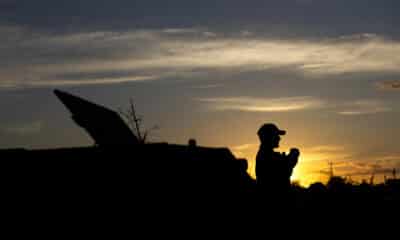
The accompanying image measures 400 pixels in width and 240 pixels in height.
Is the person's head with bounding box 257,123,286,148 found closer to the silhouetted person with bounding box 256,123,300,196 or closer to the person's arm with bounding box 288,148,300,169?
the silhouetted person with bounding box 256,123,300,196

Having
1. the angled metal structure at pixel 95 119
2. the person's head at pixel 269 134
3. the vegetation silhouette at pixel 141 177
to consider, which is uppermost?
the angled metal structure at pixel 95 119

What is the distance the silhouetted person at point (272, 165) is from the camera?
11016 millimetres

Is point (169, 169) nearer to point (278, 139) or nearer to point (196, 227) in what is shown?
point (196, 227)

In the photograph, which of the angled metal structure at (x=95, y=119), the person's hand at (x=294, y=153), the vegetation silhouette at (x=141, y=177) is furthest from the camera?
the angled metal structure at (x=95, y=119)

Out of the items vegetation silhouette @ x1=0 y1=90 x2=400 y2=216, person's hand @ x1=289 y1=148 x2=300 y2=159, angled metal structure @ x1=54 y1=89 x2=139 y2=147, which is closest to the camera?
vegetation silhouette @ x1=0 y1=90 x2=400 y2=216

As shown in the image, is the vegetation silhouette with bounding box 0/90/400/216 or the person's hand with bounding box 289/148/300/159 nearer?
the vegetation silhouette with bounding box 0/90/400/216

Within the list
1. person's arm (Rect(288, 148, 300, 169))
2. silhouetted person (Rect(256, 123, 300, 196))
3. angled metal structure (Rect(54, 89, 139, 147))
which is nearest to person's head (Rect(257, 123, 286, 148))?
silhouetted person (Rect(256, 123, 300, 196))

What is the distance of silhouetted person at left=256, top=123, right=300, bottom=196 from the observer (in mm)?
11016

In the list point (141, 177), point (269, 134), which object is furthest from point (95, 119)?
point (269, 134)

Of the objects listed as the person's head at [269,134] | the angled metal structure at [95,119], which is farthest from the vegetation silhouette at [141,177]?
the angled metal structure at [95,119]

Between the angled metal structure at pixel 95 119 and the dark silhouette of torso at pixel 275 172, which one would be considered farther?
the angled metal structure at pixel 95 119

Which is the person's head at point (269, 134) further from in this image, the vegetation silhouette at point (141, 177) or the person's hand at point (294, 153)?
the person's hand at point (294, 153)

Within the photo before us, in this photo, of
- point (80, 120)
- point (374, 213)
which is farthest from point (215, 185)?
point (374, 213)

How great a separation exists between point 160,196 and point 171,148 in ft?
2.68
